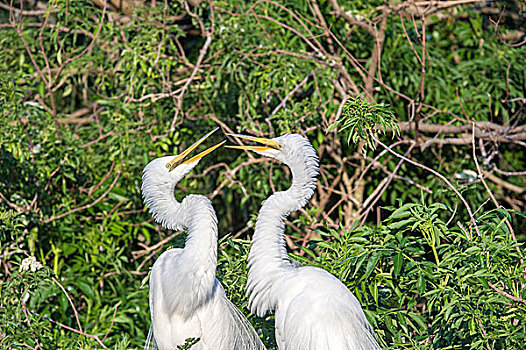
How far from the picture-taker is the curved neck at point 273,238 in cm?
275

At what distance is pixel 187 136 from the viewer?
4496 millimetres

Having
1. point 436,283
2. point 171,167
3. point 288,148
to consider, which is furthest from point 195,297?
point 436,283

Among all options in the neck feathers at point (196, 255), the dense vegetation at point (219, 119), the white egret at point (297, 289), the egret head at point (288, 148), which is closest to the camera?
the white egret at point (297, 289)

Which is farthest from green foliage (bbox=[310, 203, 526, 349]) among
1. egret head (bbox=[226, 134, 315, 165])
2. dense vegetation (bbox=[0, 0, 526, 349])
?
dense vegetation (bbox=[0, 0, 526, 349])

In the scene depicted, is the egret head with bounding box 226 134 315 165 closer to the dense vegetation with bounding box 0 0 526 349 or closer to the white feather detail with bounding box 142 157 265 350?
the white feather detail with bounding box 142 157 265 350

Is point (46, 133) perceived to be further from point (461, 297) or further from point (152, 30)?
point (461, 297)

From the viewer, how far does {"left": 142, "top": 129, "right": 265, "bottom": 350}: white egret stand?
269 centimetres

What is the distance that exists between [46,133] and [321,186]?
167 centimetres

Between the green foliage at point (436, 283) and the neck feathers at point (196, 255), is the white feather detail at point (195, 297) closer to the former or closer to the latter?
the neck feathers at point (196, 255)

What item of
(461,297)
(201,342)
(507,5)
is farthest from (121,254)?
(507,5)

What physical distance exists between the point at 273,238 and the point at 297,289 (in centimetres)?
27

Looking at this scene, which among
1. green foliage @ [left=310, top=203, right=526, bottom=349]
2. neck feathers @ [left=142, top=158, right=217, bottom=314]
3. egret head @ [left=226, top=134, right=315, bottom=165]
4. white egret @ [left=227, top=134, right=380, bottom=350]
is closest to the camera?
white egret @ [left=227, top=134, right=380, bottom=350]

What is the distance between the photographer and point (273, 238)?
279 centimetres

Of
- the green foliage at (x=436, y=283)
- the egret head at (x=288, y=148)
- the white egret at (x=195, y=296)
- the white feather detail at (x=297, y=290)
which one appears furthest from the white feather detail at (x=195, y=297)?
the green foliage at (x=436, y=283)
